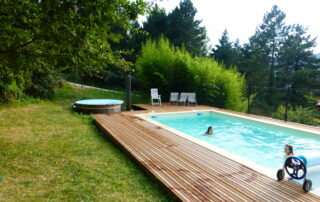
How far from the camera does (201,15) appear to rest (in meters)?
21.9

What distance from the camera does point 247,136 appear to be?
19.2 ft

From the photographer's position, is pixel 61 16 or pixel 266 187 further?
pixel 266 187

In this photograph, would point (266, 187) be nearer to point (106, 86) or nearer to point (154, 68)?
point (154, 68)

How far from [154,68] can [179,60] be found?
1141mm

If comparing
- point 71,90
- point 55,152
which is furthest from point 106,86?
point 55,152

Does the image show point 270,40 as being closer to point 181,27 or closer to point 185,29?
point 185,29

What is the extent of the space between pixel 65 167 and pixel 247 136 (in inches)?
178

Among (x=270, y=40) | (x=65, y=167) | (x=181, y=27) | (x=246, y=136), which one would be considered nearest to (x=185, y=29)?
(x=181, y=27)

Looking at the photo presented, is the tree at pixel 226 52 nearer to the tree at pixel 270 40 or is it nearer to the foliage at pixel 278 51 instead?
the foliage at pixel 278 51

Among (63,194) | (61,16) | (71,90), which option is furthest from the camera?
(71,90)

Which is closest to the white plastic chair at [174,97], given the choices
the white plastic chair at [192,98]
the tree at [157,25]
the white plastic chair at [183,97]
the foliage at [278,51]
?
the white plastic chair at [183,97]

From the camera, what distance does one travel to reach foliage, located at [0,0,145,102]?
212cm

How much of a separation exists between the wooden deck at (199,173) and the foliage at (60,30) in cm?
154

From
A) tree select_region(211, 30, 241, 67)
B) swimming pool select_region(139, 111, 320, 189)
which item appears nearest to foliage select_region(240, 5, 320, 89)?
tree select_region(211, 30, 241, 67)
